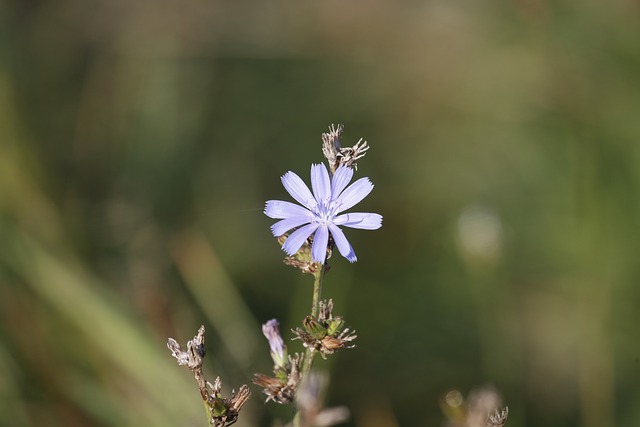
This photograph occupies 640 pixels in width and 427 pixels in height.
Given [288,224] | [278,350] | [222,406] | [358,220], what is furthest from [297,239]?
[222,406]

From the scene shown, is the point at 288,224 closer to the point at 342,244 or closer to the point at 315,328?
the point at 342,244

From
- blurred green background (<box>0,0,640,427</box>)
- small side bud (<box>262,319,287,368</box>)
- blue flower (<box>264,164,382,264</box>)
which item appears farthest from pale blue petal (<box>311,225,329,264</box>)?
blurred green background (<box>0,0,640,427</box>)

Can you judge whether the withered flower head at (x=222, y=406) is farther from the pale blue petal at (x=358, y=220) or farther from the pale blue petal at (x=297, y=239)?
the pale blue petal at (x=358, y=220)

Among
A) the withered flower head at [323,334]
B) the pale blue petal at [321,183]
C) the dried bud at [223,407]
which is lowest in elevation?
the dried bud at [223,407]

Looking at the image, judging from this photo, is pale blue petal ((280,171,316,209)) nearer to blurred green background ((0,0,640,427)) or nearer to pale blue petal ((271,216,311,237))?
pale blue petal ((271,216,311,237))

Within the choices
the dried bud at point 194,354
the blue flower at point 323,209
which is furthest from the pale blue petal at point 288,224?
the dried bud at point 194,354

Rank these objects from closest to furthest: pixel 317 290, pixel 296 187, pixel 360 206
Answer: pixel 317 290 < pixel 296 187 < pixel 360 206

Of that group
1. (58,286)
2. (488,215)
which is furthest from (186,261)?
(488,215)

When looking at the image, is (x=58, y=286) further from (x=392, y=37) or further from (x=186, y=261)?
(x=392, y=37)

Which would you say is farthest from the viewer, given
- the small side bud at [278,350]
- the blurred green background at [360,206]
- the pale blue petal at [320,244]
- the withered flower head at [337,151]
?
the blurred green background at [360,206]
